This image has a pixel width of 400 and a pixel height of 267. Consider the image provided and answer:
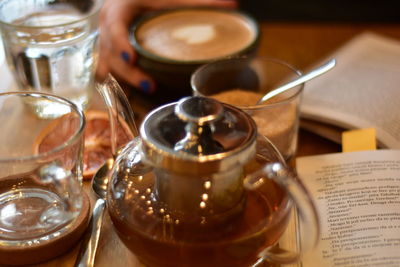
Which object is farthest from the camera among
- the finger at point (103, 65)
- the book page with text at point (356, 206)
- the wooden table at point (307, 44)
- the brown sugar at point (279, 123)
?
the finger at point (103, 65)

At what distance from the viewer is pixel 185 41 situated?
0.92 m

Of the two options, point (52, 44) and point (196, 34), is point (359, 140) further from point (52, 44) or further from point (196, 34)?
point (52, 44)

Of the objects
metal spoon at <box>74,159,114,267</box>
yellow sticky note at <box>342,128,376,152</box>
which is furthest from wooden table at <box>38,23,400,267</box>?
metal spoon at <box>74,159,114,267</box>

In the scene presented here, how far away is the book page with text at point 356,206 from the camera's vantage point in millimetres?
590

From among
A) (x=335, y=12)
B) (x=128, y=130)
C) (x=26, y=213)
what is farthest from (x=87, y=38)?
(x=335, y=12)

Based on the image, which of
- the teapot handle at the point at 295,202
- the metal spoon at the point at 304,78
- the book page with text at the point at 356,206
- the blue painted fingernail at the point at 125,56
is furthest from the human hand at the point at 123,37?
the teapot handle at the point at 295,202

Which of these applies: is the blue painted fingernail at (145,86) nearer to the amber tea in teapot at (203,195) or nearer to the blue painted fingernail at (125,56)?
the blue painted fingernail at (125,56)

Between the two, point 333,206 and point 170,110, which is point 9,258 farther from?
point 333,206

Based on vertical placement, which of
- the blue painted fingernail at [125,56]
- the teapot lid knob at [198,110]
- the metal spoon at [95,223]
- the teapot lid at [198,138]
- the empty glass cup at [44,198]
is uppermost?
the teapot lid knob at [198,110]

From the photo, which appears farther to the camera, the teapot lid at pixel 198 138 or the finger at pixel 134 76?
the finger at pixel 134 76

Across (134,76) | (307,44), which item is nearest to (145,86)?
(134,76)

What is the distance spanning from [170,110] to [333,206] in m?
0.24

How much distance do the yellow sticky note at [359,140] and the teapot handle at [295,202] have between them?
28 centimetres

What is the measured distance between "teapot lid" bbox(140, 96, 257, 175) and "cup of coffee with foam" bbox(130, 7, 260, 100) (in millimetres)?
328
